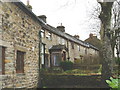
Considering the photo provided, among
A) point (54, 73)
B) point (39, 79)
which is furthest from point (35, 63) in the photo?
point (54, 73)

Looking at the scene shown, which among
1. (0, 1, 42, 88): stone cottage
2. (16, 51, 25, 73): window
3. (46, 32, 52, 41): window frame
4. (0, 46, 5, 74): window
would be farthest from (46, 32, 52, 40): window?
(0, 46, 5, 74): window

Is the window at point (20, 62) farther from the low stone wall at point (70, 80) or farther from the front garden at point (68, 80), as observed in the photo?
the low stone wall at point (70, 80)

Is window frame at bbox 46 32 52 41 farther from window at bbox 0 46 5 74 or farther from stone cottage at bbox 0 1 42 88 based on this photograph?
window at bbox 0 46 5 74

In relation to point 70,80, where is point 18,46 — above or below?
above

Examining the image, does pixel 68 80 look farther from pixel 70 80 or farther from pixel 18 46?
pixel 18 46

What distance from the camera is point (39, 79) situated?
1445 centimetres

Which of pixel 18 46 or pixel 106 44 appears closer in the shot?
pixel 18 46

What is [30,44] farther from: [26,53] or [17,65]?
[17,65]

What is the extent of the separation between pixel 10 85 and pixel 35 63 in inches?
185

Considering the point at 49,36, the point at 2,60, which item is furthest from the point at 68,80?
the point at 2,60

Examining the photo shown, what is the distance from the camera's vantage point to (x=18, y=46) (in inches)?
407

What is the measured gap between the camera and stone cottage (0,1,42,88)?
338 inches

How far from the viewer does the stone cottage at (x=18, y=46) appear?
8.59m

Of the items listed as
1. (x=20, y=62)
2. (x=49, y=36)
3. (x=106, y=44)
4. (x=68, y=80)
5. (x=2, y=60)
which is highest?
(x=49, y=36)
